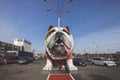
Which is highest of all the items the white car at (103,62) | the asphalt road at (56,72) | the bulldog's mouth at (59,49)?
the bulldog's mouth at (59,49)

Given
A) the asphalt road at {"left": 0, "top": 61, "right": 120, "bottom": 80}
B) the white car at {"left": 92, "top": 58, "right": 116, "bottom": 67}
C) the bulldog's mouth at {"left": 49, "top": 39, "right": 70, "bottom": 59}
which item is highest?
the bulldog's mouth at {"left": 49, "top": 39, "right": 70, "bottom": 59}

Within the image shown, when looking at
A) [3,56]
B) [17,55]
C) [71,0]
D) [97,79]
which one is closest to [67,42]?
[97,79]

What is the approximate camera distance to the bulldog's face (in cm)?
941

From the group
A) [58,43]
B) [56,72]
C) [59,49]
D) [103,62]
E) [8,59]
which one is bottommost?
[56,72]

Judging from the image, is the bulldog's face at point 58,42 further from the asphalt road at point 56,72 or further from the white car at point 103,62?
the white car at point 103,62

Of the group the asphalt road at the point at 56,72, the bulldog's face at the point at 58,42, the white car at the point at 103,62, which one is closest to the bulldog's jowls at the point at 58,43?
the bulldog's face at the point at 58,42

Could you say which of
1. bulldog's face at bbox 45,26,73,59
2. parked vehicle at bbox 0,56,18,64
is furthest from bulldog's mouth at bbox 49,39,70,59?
parked vehicle at bbox 0,56,18,64

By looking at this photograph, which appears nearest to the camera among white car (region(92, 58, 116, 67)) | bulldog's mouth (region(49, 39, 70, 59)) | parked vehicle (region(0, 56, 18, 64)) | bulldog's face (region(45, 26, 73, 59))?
bulldog's face (region(45, 26, 73, 59))

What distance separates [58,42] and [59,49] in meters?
0.40

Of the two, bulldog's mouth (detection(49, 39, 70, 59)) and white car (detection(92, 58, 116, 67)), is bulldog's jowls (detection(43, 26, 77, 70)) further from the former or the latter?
white car (detection(92, 58, 116, 67))

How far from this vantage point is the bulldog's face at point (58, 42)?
371 inches

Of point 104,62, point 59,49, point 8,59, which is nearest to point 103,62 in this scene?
point 104,62

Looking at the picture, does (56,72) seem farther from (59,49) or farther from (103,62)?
(103,62)

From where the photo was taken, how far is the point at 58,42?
9617 mm
